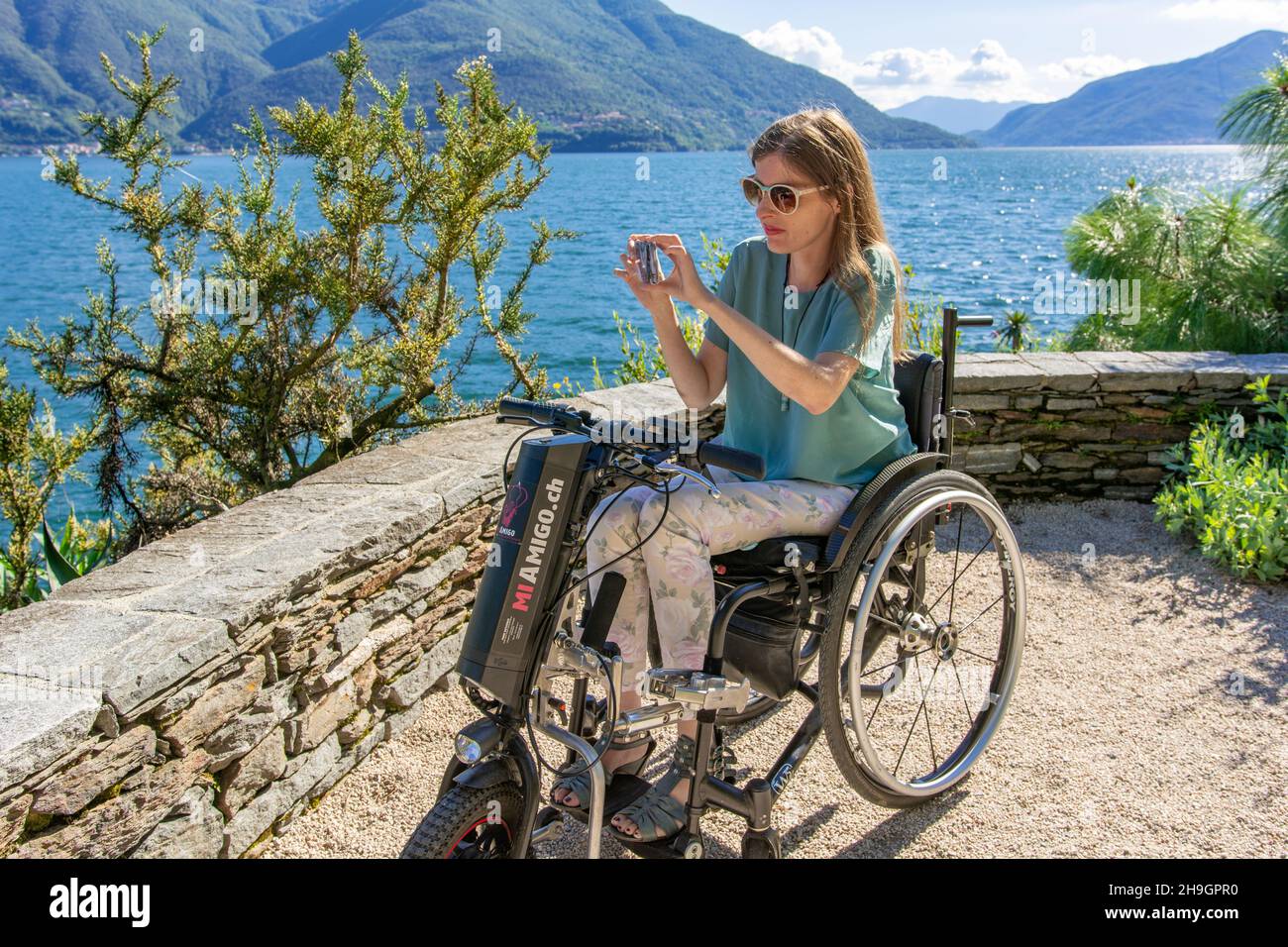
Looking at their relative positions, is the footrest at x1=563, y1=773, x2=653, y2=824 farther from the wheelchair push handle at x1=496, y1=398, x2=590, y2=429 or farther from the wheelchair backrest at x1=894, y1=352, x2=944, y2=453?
the wheelchair backrest at x1=894, y1=352, x2=944, y2=453

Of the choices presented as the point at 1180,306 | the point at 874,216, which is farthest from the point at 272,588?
the point at 1180,306

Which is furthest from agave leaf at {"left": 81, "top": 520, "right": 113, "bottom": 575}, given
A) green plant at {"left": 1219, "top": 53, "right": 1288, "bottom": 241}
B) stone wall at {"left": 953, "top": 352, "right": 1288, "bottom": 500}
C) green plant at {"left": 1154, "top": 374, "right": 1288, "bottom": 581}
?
green plant at {"left": 1219, "top": 53, "right": 1288, "bottom": 241}

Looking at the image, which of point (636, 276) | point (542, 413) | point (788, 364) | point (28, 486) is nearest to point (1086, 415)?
point (788, 364)

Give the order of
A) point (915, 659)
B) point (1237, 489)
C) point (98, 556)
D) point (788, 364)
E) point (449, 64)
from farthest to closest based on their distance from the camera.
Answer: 1. point (449, 64)
2. point (98, 556)
3. point (1237, 489)
4. point (915, 659)
5. point (788, 364)

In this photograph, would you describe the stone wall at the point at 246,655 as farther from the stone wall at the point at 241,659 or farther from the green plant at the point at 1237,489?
the green plant at the point at 1237,489

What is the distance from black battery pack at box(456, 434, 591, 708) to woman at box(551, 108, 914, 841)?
21 centimetres

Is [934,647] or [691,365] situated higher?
[691,365]

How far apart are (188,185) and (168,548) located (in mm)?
2639

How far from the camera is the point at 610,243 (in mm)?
28000

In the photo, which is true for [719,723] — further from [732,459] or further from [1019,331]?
[1019,331]

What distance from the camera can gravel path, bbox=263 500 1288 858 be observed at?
2.39 metres

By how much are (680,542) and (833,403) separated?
45 centimetres

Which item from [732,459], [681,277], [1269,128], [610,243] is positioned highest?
[610,243]

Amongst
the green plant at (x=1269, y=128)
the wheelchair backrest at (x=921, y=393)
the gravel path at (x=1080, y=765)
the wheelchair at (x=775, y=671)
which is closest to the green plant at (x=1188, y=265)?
the green plant at (x=1269, y=128)
